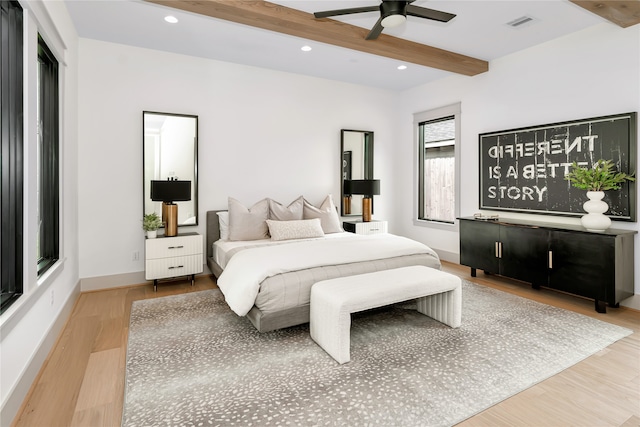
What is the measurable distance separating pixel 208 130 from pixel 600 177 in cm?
467

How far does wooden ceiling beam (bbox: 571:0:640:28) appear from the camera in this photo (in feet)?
9.74

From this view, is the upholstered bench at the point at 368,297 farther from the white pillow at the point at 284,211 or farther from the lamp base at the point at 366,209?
the lamp base at the point at 366,209

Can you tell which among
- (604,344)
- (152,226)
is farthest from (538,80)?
(152,226)

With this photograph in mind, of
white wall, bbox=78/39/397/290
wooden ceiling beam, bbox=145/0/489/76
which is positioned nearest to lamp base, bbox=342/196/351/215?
white wall, bbox=78/39/397/290

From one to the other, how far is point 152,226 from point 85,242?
801mm

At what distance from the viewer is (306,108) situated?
5484mm

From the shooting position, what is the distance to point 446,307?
311cm

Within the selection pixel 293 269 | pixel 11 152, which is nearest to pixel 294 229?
pixel 293 269

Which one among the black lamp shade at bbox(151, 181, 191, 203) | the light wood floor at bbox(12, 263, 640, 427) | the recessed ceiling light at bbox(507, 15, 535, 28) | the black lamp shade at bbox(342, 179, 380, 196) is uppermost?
the recessed ceiling light at bbox(507, 15, 535, 28)

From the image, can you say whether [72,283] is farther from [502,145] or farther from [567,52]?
[567,52]

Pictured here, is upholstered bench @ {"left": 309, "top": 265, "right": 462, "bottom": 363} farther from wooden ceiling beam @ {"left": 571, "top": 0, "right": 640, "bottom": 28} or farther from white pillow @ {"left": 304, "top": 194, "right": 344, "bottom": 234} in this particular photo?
wooden ceiling beam @ {"left": 571, "top": 0, "right": 640, "bottom": 28}

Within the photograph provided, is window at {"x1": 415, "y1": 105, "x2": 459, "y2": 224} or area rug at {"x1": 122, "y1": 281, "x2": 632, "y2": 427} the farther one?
window at {"x1": 415, "y1": 105, "x2": 459, "y2": 224}

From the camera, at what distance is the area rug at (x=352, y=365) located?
1.95 meters

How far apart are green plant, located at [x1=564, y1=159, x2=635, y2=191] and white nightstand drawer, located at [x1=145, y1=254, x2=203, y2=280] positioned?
4471mm
